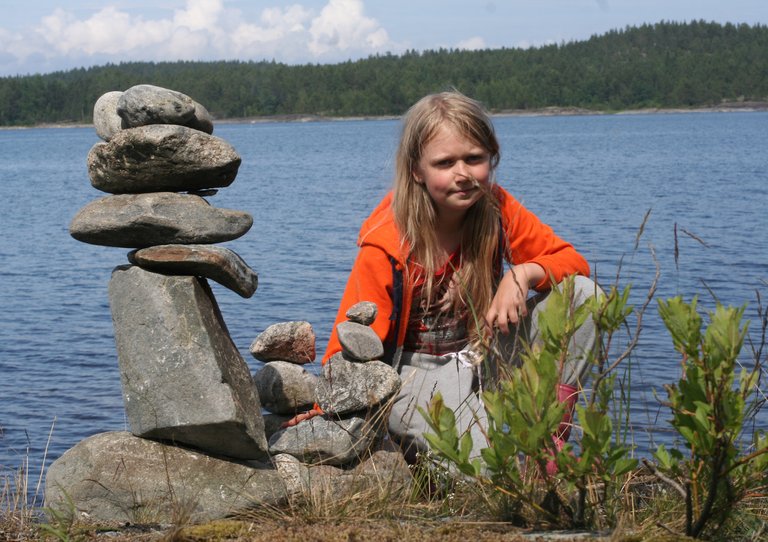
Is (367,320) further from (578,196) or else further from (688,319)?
(578,196)

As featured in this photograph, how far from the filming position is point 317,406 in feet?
16.3

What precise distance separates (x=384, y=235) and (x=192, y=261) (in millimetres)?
903

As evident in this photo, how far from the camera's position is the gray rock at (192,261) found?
191 inches

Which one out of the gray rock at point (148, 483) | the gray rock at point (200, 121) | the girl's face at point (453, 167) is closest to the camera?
the gray rock at point (148, 483)

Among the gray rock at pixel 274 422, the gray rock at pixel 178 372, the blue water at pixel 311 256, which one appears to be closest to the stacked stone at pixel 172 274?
the gray rock at pixel 178 372

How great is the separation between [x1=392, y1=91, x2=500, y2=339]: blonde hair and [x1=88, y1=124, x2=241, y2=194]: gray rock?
842 millimetres

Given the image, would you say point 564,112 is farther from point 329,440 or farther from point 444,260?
point 329,440

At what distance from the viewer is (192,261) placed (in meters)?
4.84

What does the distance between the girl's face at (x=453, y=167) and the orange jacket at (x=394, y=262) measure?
0.83ft

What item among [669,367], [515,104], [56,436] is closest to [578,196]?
[669,367]

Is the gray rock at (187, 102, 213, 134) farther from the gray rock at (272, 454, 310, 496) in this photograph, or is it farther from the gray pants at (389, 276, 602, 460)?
the gray rock at (272, 454, 310, 496)

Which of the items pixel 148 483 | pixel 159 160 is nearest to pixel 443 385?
pixel 148 483

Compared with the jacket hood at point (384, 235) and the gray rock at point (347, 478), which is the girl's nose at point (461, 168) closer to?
the jacket hood at point (384, 235)

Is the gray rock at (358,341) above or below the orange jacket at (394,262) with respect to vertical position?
Result: below
